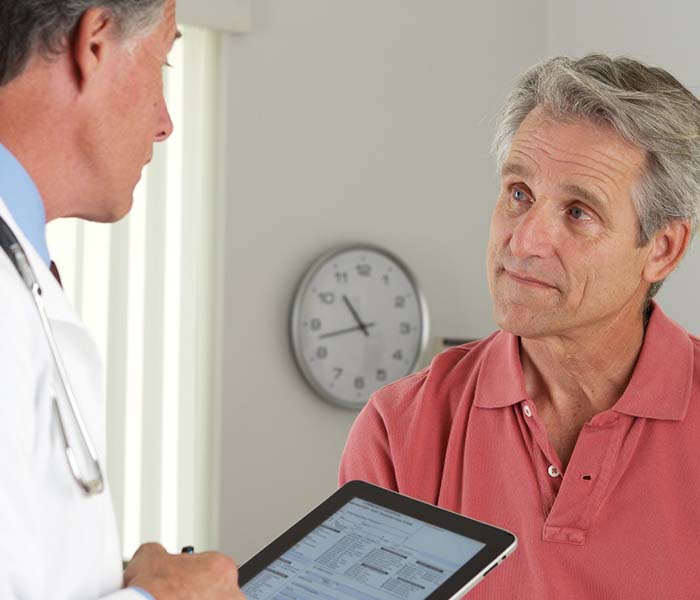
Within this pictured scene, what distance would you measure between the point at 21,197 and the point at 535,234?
91 centimetres

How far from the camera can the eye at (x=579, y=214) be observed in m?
1.63

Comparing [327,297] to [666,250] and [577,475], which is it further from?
[577,475]

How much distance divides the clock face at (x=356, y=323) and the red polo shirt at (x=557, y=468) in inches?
74.6

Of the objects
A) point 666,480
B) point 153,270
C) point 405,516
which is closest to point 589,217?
point 666,480

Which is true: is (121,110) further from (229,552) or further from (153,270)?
(229,552)

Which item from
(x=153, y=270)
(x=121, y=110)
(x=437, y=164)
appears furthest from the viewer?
(x=437, y=164)

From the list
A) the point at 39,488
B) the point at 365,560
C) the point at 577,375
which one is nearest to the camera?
the point at 39,488

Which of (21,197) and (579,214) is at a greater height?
(21,197)

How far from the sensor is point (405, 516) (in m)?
1.23

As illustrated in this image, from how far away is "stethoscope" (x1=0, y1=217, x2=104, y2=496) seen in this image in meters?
0.81

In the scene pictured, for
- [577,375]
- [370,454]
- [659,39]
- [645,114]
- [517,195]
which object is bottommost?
[370,454]

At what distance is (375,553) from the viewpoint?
1184 mm

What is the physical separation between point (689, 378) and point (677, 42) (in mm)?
2310

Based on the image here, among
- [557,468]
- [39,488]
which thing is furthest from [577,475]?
[39,488]
